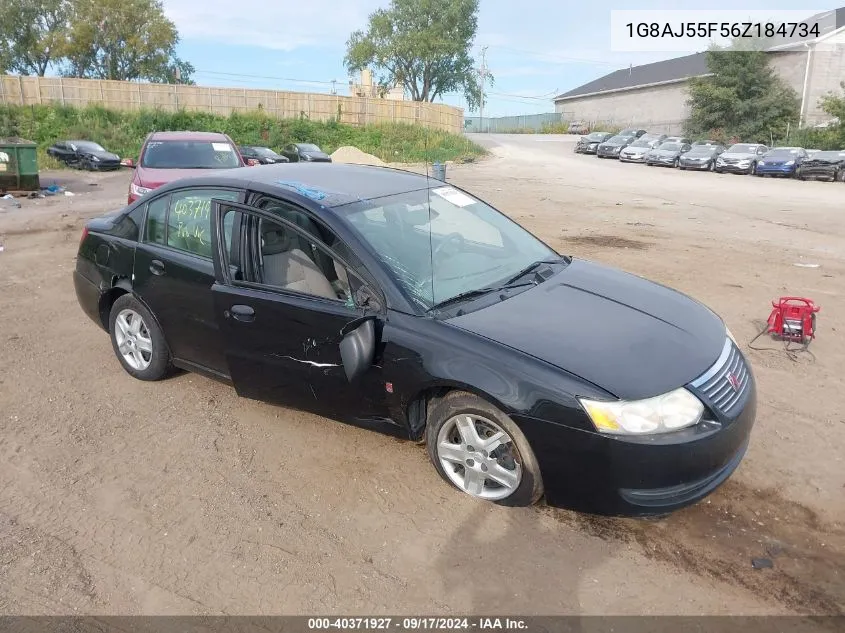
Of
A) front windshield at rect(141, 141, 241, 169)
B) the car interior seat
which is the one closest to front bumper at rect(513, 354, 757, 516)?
the car interior seat

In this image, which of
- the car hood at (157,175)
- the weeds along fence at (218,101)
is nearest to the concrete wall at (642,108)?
the weeds along fence at (218,101)

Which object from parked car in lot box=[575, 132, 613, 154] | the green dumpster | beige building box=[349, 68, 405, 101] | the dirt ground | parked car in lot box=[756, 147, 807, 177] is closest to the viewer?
the dirt ground

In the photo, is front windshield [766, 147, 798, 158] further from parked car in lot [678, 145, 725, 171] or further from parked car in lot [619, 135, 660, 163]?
parked car in lot [619, 135, 660, 163]

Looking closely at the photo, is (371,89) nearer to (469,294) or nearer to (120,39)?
(120,39)

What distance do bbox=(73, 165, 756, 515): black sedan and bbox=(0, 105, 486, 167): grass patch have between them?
24639mm

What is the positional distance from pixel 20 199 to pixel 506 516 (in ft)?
55.4

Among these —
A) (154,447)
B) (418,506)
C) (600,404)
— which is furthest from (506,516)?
(154,447)

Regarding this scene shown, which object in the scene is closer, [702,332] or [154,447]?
[702,332]

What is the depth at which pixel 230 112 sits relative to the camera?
37.4 metres

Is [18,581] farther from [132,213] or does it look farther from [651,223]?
[651,223]

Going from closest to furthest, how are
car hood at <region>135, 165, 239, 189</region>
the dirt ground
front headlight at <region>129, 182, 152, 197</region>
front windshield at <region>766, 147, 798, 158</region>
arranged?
the dirt ground
front headlight at <region>129, 182, 152, 197</region>
car hood at <region>135, 165, 239, 189</region>
front windshield at <region>766, 147, 798, 158</region>

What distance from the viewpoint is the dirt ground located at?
2.80m

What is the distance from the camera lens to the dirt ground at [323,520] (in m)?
2.80

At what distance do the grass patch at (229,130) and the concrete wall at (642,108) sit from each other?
67.1 feet
